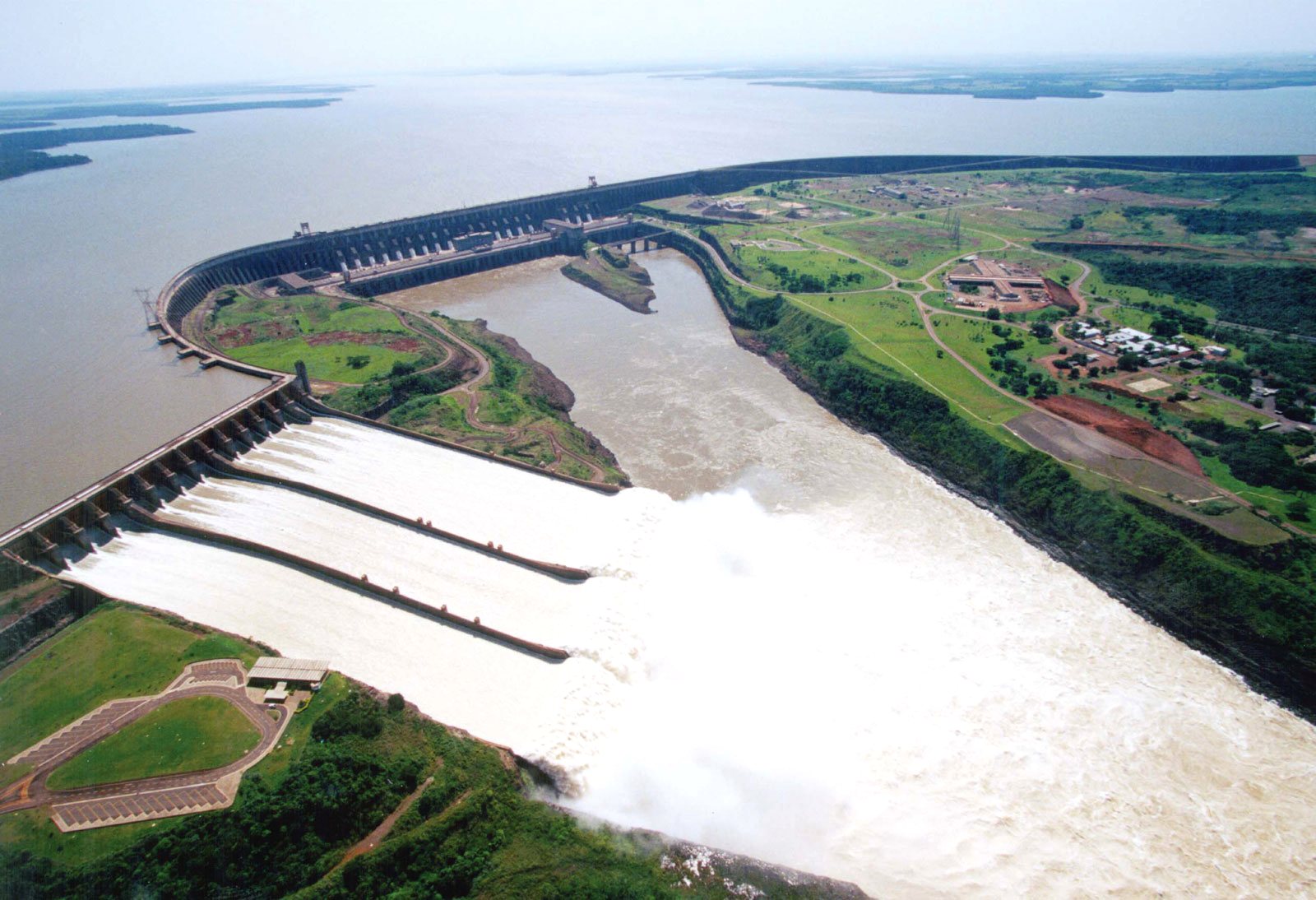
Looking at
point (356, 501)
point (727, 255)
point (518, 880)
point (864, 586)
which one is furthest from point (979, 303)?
point (518, 880)

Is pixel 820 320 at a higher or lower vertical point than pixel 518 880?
higher

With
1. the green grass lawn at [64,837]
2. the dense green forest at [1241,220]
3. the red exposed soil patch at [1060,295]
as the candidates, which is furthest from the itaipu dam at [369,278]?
the red exposed soil patch at [1060,295]

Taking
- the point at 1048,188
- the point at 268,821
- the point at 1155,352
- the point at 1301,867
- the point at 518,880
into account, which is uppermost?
the point at 1048,188

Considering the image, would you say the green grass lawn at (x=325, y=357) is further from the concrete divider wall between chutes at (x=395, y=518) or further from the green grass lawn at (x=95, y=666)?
the green grass lawn at (x=95, y=666)

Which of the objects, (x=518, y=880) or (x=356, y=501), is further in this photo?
(x=356, y=501)

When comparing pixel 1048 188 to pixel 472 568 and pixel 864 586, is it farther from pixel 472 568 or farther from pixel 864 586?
pixel 472 568

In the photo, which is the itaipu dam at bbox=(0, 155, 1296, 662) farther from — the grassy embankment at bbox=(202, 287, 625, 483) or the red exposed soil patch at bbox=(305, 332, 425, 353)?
the red exposed soil patch at bbox=(305, 332, 425, 353)

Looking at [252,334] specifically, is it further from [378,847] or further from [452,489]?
[378,847]
